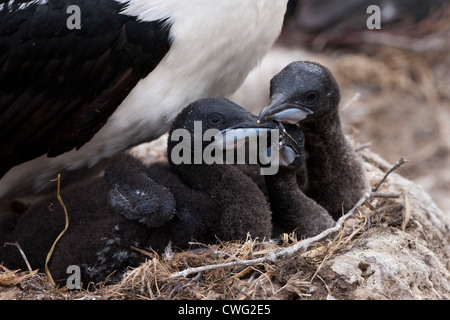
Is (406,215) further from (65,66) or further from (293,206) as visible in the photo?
(65,66)

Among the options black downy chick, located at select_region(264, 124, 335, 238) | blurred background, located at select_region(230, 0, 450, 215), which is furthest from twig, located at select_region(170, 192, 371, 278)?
blurred background, located at select_region(230, 0, 450, 215)

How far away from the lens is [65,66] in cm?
325

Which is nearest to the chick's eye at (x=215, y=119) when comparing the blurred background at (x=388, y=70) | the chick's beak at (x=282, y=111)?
the chick's beak at (x=282, y=111)

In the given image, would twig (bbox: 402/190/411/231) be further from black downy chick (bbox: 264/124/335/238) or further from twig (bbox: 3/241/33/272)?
twig (bbox: 3/241/33/272)

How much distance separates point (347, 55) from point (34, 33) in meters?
5.11

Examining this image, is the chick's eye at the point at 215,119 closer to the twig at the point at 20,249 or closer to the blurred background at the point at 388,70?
the twig at the point at 20,249

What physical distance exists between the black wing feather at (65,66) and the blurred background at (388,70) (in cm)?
379

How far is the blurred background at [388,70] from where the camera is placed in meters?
6.98

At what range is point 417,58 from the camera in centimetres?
766

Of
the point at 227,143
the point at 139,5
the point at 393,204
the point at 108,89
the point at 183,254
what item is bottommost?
the point at 393,204

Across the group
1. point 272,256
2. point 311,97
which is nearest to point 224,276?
point 272,256

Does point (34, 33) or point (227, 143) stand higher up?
point (34, 33)

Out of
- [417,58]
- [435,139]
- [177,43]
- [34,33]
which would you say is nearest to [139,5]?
[177,43]

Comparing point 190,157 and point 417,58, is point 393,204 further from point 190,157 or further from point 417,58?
point 417,58
